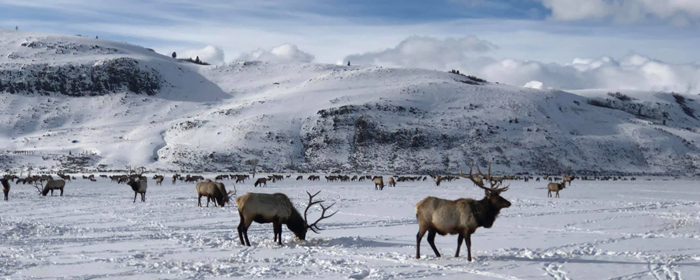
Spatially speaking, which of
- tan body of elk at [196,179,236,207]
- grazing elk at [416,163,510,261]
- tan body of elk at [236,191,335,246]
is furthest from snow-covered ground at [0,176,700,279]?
tan body of elk at [196,179,236,207]

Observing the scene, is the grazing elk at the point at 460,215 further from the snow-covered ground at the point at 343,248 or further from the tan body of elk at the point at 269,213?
the tan body of elk at the point at 269,213

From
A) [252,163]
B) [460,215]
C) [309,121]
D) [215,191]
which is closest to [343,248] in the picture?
[460,215]

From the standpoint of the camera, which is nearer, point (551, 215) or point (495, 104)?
point (551, 215)

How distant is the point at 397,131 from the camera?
107000 millimetres

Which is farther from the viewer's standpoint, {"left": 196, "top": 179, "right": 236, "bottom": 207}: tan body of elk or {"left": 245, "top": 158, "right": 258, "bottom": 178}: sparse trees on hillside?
{"left": 245, "top": 158, "right": 258, "bottom": 178}: sparse trees on hillside

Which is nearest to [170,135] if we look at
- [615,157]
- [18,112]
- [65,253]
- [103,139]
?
[103,139]

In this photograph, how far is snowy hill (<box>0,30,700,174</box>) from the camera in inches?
3890

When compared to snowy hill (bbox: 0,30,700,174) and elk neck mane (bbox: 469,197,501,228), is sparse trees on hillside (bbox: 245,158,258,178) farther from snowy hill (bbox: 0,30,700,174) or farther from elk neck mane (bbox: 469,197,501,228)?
elk neck mane (bbox: 469,197,501,228)

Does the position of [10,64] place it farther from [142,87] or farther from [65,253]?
[65,253]

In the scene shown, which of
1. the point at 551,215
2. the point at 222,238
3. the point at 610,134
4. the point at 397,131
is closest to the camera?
the point at 222,238

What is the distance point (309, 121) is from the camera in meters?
111

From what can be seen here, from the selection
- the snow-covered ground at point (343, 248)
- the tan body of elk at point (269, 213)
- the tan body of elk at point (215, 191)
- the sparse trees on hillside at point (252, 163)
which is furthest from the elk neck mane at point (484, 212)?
the sparse trees on hillside at point (252, 163)

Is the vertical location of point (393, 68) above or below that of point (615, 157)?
above

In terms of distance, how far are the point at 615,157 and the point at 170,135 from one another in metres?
81.9
